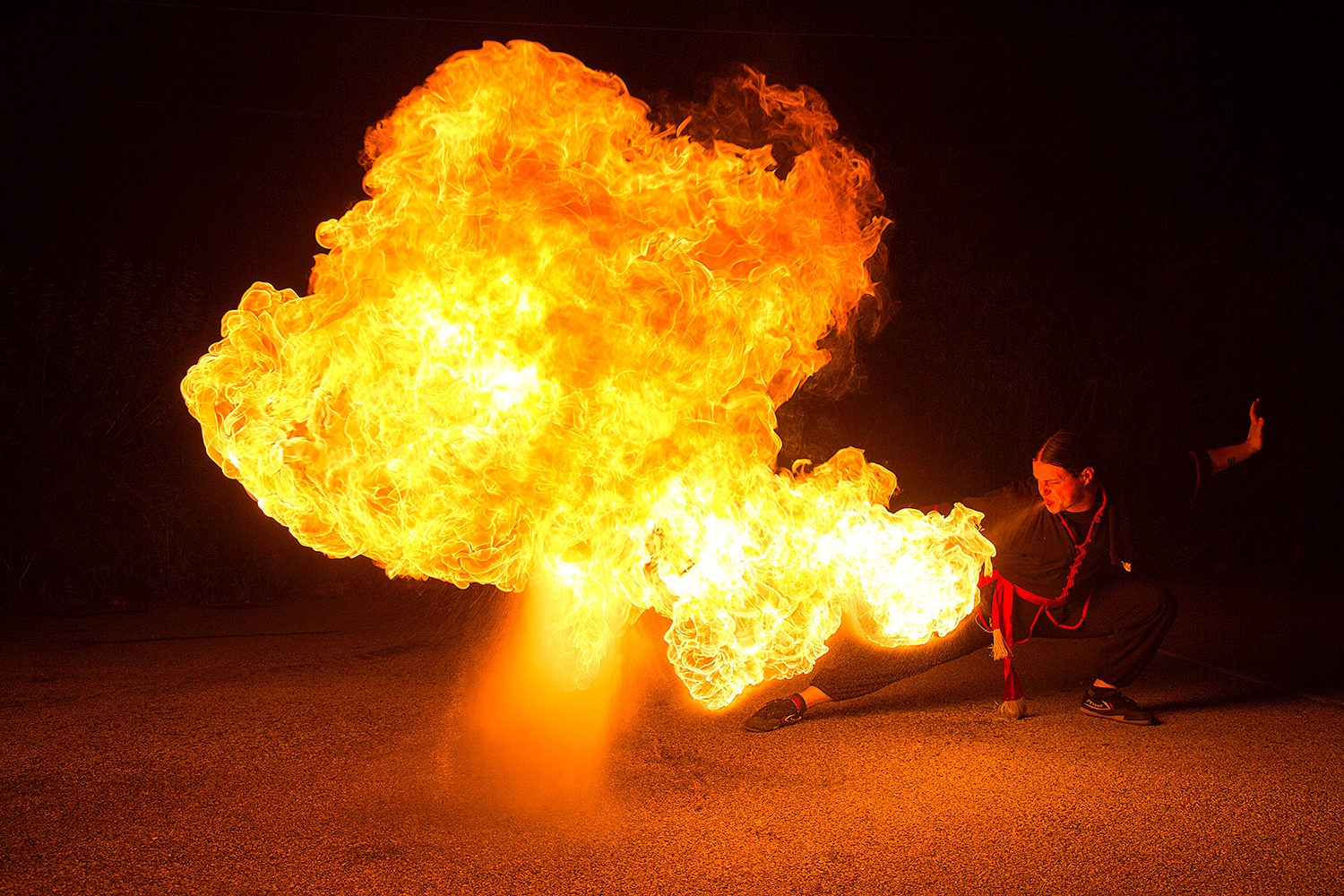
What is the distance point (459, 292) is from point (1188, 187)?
1263 centimetres

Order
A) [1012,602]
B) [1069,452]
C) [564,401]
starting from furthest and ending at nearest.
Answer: [1012,602]
[1069,452]
[564,401]

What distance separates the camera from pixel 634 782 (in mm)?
4742

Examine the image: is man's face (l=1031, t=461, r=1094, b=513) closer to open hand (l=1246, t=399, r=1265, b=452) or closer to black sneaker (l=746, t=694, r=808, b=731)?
open hand (l=1246, t=399, r=1265, b=452)

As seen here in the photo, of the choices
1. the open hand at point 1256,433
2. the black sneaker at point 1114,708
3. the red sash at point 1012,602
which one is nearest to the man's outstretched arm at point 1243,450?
the open hand at point 1256,433

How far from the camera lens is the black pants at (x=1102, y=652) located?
5.80 m

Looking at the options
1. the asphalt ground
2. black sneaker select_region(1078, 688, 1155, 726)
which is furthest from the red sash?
black sneaker select_region(1078, 688, 1155, 726)

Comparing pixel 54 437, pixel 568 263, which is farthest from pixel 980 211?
pixel 54 437

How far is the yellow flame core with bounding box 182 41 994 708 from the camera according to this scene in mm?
5598

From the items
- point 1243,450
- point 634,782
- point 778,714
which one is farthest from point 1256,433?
point 634,782

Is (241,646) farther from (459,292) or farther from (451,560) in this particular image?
(459,292)

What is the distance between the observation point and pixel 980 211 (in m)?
14.4

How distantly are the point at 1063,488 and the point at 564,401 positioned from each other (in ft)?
8.76

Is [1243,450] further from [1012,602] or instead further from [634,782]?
[634,782]

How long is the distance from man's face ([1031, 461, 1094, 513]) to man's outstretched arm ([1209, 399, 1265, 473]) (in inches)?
32.6
